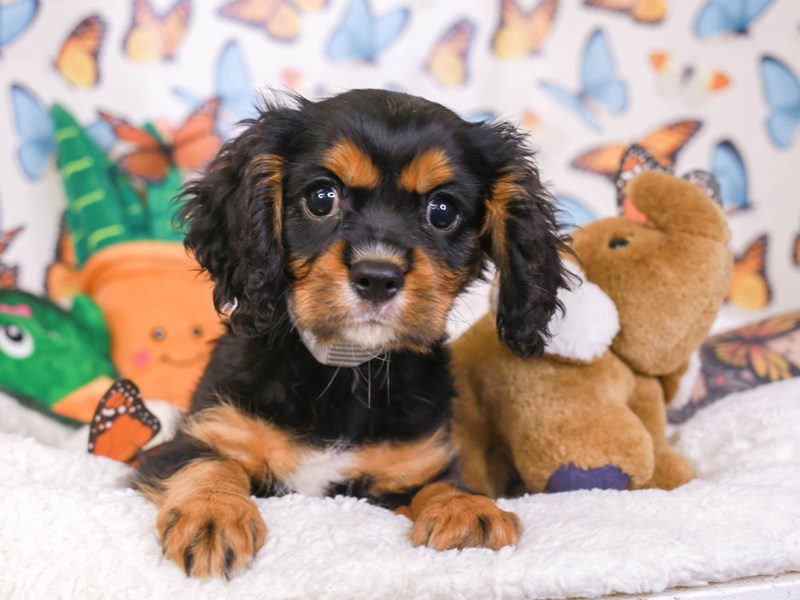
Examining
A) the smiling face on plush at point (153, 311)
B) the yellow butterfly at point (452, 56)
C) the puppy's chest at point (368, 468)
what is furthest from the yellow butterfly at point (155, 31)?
the puppy's chest at point (368, 468)

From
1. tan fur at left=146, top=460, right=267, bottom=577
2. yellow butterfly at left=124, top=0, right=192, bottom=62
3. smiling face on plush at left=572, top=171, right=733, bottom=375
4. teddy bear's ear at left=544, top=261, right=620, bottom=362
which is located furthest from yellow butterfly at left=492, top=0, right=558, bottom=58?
tan fur at left=146, top=460, right=267, bottom=577

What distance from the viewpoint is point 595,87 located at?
382cm

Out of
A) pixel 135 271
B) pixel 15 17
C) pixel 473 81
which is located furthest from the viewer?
pixel 473 81

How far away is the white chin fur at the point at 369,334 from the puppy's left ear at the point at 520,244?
Result: 1.25ft

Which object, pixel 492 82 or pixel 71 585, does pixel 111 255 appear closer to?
pixel 492 82

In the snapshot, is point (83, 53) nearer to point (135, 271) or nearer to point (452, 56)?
point (135, 271)

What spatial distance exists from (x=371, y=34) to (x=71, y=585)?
2987 mm

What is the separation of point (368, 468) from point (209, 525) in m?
0.50

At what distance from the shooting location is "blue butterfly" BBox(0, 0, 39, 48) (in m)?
3.60

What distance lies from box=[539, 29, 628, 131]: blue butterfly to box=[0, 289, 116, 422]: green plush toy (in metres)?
2.35

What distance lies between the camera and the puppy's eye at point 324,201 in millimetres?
1815

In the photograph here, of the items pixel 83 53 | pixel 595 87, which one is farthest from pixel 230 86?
pixel 595 87

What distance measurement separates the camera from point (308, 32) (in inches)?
151

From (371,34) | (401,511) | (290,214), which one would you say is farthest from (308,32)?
(401,511)
